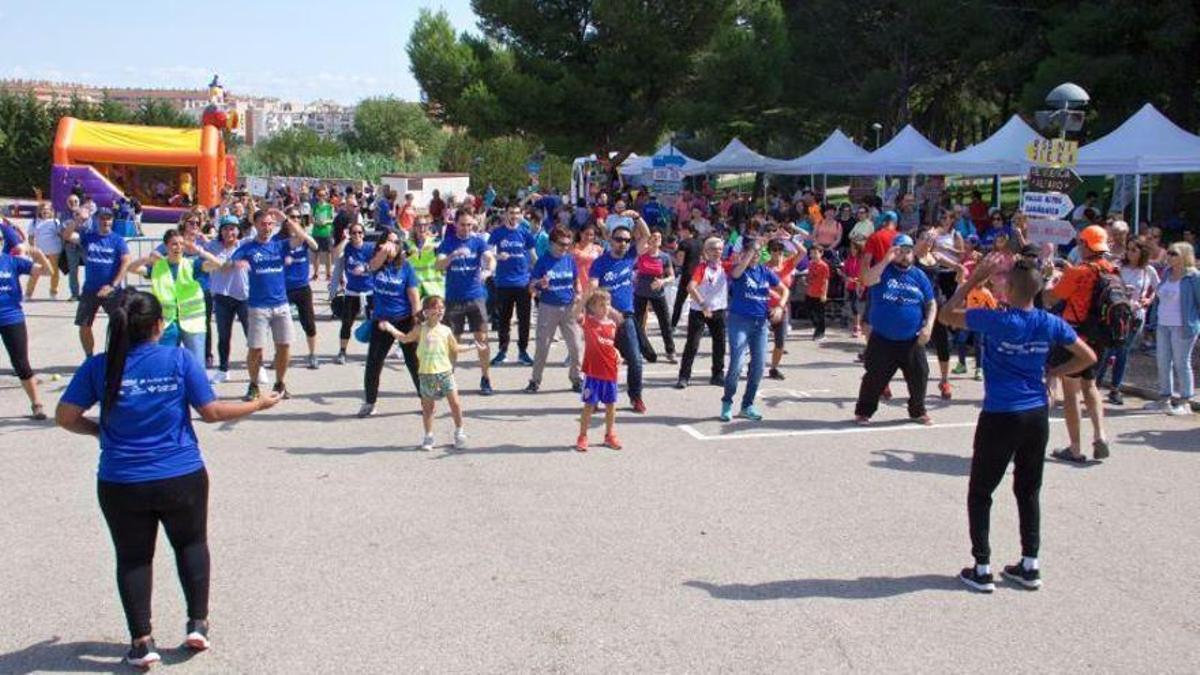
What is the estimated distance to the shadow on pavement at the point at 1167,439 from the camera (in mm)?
8930

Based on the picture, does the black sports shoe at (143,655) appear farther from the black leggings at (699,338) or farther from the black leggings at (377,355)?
the black leggings at (699,338)

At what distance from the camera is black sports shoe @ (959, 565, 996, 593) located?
5617 millimetres

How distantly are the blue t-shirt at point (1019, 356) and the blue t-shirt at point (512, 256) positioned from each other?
286 inches

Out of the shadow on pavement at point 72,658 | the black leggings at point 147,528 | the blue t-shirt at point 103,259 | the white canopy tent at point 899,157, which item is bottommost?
the shadow on pavement at point 72,658

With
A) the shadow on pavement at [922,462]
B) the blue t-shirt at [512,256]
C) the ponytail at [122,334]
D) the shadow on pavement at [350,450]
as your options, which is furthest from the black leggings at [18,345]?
the shadow on pavement at [922,462]

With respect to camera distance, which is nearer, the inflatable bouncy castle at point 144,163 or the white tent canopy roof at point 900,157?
the white tent canopy roof at point 900,157

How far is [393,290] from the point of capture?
9.75m

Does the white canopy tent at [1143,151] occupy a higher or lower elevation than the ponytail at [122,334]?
higher

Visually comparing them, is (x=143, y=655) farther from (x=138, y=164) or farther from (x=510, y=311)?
(x=138, y=164)

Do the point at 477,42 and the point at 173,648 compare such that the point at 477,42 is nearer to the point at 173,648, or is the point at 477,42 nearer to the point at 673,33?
the point at 673,33

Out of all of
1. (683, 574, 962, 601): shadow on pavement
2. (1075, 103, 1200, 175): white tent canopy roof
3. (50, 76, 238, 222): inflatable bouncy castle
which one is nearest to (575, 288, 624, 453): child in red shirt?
(683, 574, 962, 601): shadow on pavement

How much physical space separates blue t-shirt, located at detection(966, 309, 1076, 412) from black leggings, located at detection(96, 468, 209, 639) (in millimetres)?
3986

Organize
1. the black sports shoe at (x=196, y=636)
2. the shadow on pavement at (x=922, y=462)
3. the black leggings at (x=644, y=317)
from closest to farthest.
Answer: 1. the black sports shoe at (x=196, y=636)
2. the shadow on pavement at (x=922, y=462)
3. the black leggings at (x=644, y=317)

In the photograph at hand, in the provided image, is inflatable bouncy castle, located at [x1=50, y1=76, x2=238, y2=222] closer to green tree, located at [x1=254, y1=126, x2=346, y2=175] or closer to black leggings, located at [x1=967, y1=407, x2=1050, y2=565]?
black leggings, located at [x1=967, y1=407, x2=1050, y2=565]
